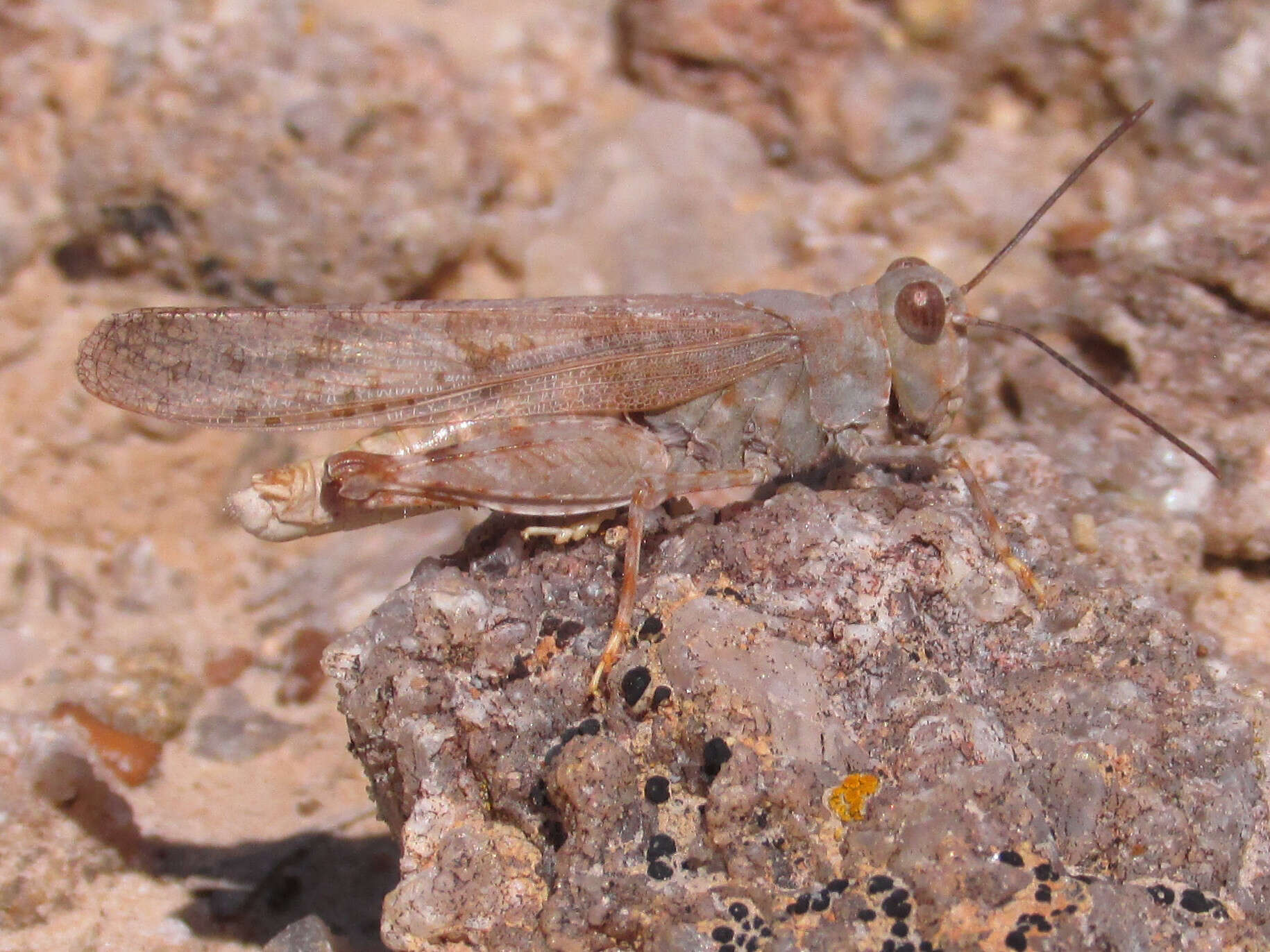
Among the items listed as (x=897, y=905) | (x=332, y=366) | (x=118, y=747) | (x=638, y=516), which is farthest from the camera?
(x=118, y=747)

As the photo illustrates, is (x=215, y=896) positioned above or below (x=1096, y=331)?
below

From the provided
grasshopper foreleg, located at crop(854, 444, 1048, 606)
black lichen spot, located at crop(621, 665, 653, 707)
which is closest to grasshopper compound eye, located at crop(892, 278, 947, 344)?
grasshopper foreleg, located at crop(854, 444, 1048, 606)

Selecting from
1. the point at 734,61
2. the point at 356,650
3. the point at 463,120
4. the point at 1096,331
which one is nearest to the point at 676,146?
the point at 734,61

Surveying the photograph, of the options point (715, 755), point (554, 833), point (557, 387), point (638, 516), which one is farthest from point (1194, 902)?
point (557, 387)

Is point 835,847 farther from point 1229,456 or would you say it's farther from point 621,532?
point 1229,456

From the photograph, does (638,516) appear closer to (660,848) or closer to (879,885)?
(660,848)

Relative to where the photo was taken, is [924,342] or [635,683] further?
[924,342]
